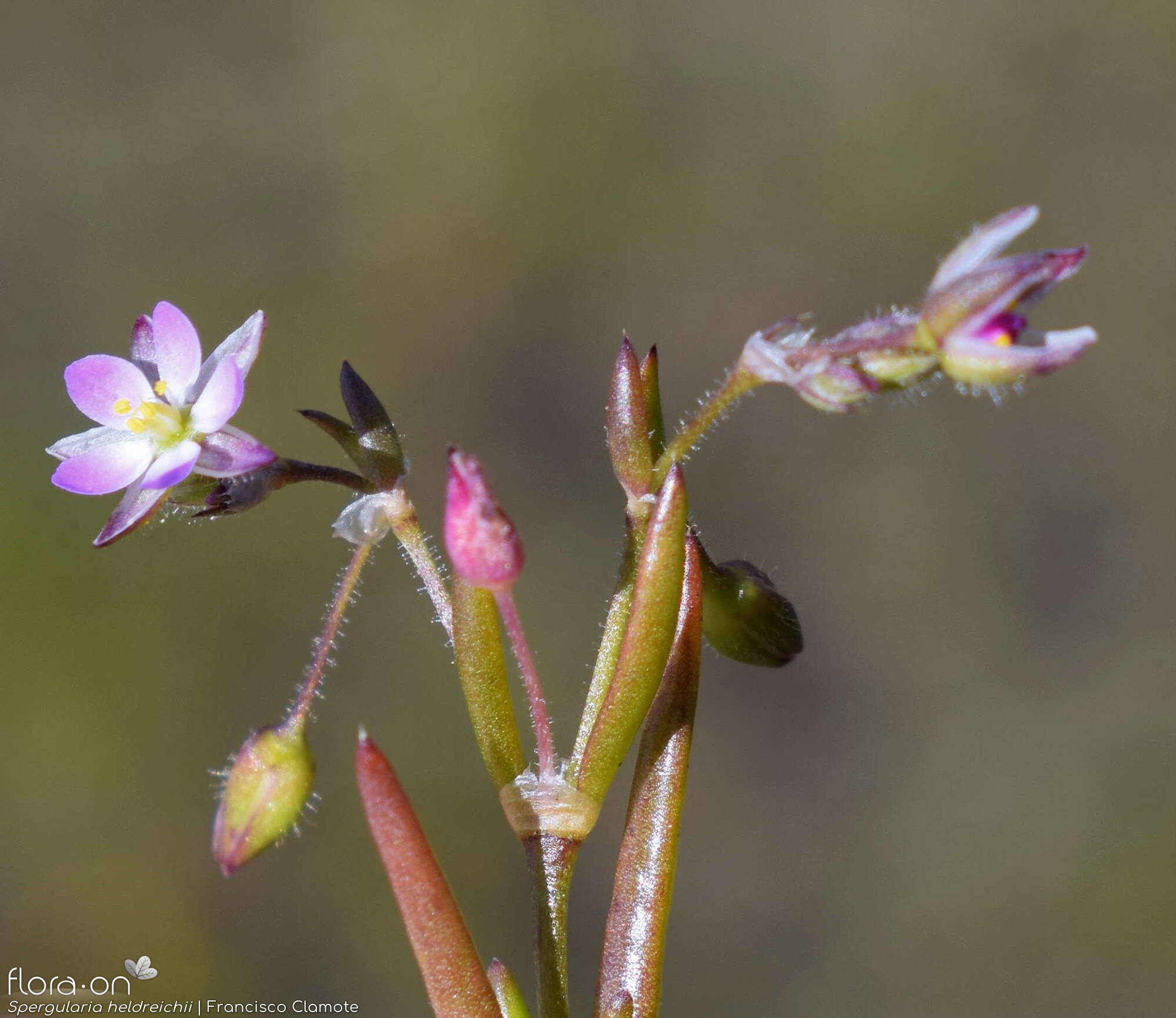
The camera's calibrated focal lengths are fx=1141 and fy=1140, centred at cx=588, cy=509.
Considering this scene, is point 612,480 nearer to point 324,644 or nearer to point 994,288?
point 324,644

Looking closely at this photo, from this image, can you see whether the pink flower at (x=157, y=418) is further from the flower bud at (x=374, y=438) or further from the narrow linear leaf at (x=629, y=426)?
the narrow linear leaf at (x=629, y=426)

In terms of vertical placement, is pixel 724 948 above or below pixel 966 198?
below

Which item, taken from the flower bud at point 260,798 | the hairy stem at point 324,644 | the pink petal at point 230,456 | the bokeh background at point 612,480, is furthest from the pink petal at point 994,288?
the bokeh background at point 612,480

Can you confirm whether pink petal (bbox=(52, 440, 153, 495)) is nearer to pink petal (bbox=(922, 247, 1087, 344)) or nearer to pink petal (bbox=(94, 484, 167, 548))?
pink petal (bbox=(94, 484, 167, 548))

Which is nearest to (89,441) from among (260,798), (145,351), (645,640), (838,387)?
(145,351)

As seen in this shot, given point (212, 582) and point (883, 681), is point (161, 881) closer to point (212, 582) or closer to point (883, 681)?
point (212, 582)

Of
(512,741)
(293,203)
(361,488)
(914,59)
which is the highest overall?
(914,59)

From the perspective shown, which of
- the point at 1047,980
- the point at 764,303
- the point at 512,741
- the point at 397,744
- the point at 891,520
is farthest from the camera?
the point at 764,303

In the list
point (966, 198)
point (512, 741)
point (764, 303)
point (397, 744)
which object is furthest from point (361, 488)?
point (966, 198)
